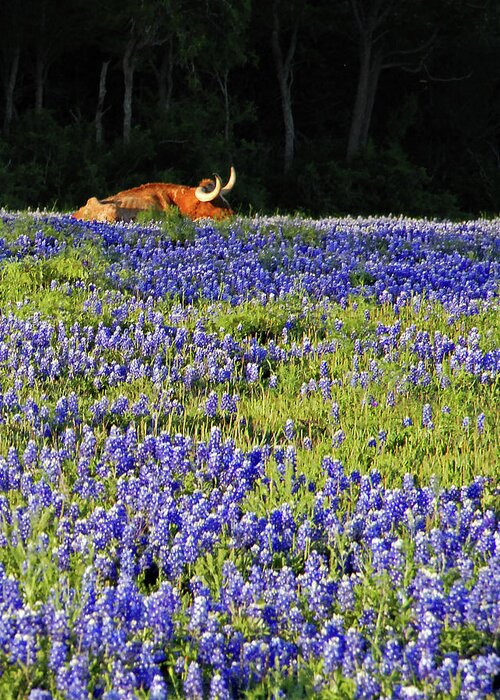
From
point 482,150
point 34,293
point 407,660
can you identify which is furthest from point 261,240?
point 482,150

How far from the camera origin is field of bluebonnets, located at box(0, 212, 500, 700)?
297cm

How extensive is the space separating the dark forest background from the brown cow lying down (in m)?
6.11

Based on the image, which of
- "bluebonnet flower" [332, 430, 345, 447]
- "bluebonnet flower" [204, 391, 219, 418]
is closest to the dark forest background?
"bluebonnet flower" [204, 391, 219, 418]

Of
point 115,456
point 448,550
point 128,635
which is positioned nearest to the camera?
point 128,635

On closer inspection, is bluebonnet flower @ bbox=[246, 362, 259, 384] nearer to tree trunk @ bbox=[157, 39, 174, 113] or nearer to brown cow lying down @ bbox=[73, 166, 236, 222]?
brown cow lying down @ bbox=[73, 166, 236, 222]

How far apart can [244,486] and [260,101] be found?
30.3 m

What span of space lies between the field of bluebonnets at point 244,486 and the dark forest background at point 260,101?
12738 mm

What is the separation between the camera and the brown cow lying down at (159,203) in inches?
522

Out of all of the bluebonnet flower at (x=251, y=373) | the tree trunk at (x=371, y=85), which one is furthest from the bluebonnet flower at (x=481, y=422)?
the tree trunk at (x=371, y=85)

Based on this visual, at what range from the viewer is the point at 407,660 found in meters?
2.90

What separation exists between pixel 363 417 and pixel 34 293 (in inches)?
155

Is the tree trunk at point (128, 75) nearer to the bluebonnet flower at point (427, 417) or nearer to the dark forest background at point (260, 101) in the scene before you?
the dark forest background at point (260, 101)

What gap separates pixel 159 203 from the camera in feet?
45.0

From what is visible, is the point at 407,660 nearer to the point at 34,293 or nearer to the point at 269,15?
the point at 34,293
